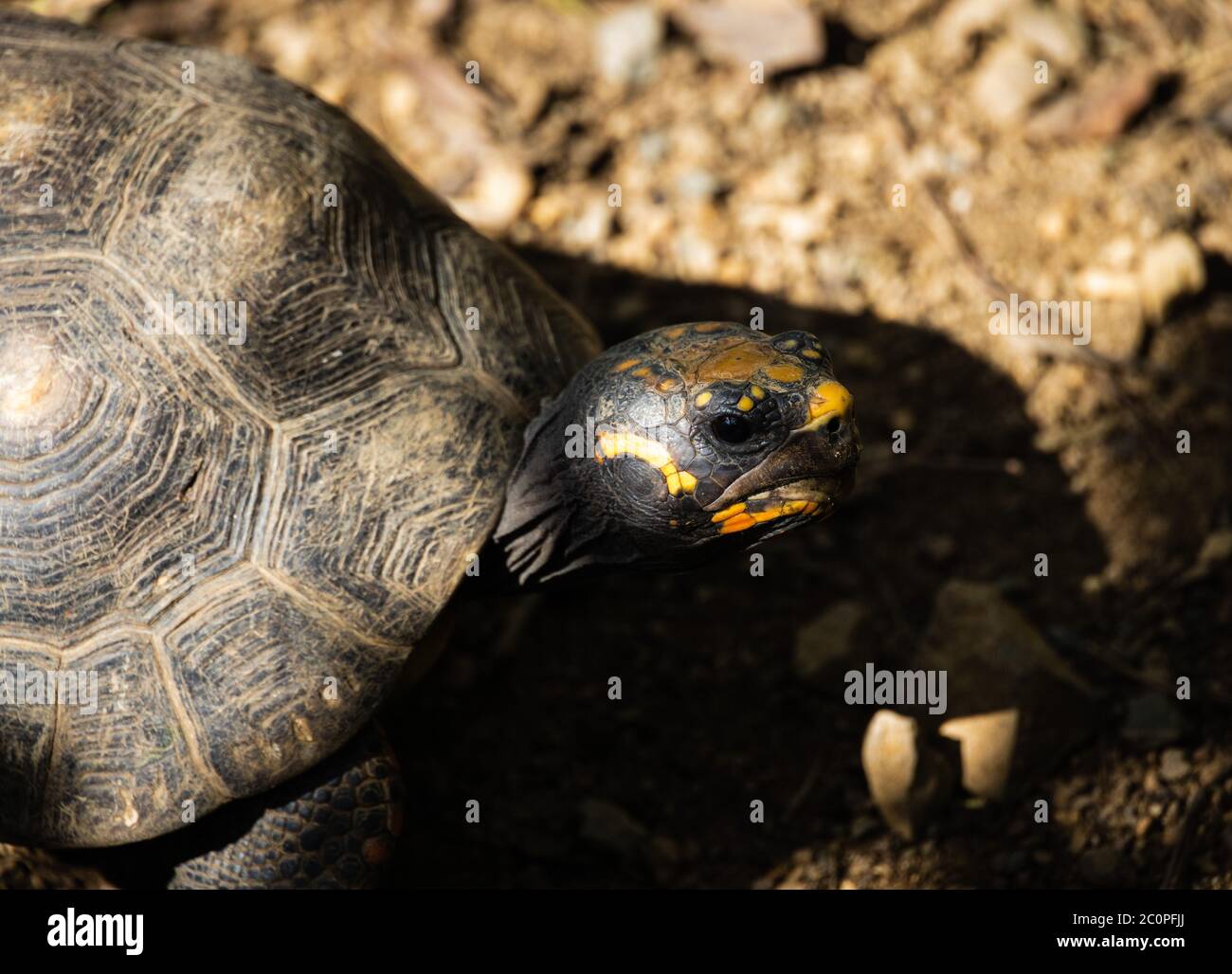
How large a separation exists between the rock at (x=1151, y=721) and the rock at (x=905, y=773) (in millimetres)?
706

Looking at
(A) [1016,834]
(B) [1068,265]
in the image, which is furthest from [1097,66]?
(A) [1016,834]

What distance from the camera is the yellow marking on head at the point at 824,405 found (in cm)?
346

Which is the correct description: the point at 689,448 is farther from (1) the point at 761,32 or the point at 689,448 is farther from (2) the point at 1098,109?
(2) the point at 1098,109

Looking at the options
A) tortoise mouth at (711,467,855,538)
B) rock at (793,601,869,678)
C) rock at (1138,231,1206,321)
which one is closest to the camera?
tortoise mouth at (711,467,855,538)

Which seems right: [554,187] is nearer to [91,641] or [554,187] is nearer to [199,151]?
[199,151]

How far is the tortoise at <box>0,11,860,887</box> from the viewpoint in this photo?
11.7ft

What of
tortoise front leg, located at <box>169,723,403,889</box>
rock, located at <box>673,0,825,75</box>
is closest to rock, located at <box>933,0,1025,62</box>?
rock, located at <box>673,0,825,75</box>

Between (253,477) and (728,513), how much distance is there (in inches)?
59.5

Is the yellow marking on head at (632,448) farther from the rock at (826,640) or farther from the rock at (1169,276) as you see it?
A: the rock at (1169,276)

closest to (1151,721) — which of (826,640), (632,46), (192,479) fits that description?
(826,640)

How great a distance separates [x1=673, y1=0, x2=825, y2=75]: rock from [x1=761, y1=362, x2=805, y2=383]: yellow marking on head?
11.0ft

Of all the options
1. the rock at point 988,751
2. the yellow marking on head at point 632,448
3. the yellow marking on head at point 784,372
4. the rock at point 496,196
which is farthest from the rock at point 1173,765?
the rock at point 496,196

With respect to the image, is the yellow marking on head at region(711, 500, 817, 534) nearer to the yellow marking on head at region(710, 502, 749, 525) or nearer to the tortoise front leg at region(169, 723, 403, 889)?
the yellow marking on head at region(710, 502, 749, 525)

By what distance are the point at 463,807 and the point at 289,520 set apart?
4.95 feet
